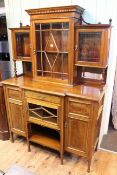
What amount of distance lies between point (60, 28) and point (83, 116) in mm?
1026

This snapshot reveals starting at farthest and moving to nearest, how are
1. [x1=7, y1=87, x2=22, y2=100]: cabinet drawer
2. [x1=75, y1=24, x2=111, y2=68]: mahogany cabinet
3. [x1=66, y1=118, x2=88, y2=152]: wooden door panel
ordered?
1. [x1=7, y1=87, x2=22, y2=100]: cabinet drawer
2. [x1=66, y1=118, x2=88, y2=152]: wooden door panel
3. [x1=75, y1=24, x2=111, y2=68]: mahogany cabinet

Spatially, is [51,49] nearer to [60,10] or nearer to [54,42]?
[54,42]

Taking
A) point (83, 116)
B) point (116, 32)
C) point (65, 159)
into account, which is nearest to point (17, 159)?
point (65, 159)

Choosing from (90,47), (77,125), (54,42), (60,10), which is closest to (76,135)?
(77,125)

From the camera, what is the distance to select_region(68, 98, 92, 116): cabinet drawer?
66.6 inches

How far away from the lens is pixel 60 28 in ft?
6.10

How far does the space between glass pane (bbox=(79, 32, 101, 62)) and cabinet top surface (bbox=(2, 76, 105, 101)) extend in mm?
335

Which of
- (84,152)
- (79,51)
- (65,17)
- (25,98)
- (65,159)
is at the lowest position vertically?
(65,159)

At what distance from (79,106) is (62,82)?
41cm

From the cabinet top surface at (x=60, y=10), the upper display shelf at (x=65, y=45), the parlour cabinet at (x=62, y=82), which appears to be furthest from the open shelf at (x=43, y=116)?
the cabinet top surface at (x=60, y=10)

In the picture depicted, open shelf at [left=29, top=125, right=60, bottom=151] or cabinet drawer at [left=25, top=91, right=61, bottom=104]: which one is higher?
cabinet drawer at [left=25, top=91, right=61, bottom=104]

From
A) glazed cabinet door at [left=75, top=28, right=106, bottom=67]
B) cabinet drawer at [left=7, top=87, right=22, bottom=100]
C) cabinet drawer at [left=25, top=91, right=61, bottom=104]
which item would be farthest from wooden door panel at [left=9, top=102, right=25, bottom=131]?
glazed cabinet door at [left=75, top=28, right=106, bottom=67]

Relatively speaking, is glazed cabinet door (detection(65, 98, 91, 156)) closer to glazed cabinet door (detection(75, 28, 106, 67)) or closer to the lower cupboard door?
the lower cupboard door

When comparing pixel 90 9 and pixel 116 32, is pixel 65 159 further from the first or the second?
pixel 90 9
